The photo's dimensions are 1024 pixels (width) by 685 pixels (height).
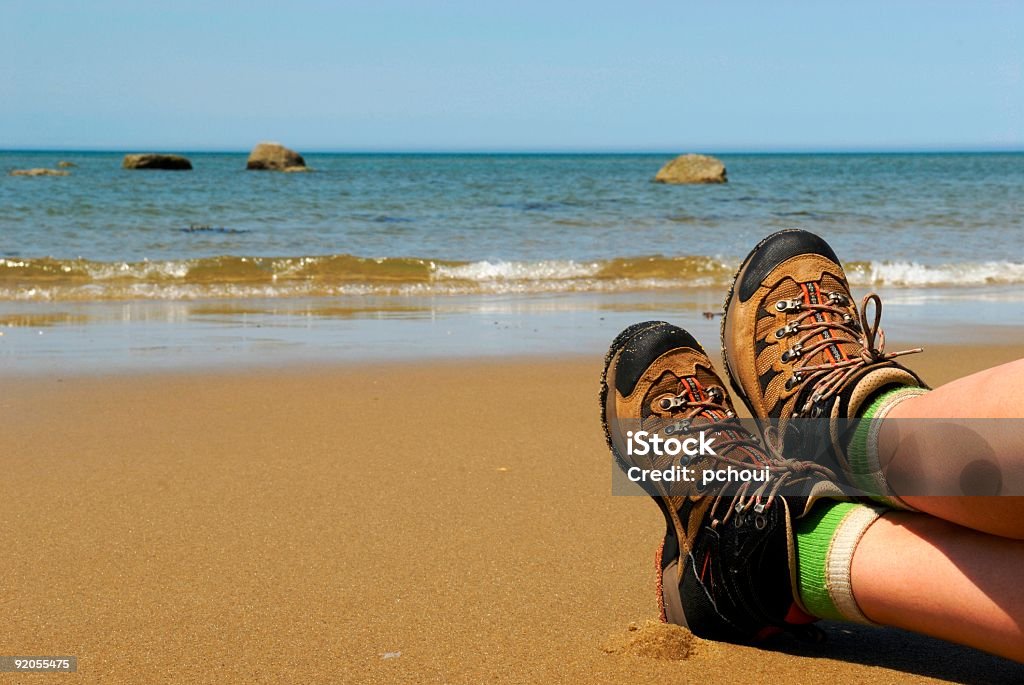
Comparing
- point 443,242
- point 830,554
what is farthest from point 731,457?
point 443,242

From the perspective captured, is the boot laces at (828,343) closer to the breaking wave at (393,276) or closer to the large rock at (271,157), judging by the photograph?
the breaking wave at (393,276)

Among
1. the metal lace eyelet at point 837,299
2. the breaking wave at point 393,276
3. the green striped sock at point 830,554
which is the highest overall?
the metal lace eyelet at point 837,299

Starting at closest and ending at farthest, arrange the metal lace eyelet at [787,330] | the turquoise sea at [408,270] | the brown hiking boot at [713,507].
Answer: the brown hiking boot at [713,507]
the metal lace eyelet at [787,330]
the turquoise sea at [408,270]

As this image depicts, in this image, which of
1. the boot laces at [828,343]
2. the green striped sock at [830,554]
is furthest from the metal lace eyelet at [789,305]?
the green striped sock at [830,554]

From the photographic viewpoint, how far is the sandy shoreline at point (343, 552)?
1.71 meters

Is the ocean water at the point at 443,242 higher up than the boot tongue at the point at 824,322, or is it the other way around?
the boot tongue at the point at 824,322

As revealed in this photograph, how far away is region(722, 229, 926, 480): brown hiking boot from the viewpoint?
68.5 inches

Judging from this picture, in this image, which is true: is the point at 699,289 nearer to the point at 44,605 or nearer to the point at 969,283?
the point at 969,283

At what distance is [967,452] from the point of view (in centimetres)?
137

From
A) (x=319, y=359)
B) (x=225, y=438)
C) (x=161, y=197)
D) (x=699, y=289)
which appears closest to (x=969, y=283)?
(x=699, y=289)

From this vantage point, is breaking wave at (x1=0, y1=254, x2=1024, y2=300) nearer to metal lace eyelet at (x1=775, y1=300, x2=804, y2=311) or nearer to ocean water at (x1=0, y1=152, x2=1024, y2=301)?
ocean water at (x1=0, y1=152, x2=1024, y2=301)

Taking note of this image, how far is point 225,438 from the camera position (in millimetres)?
3266

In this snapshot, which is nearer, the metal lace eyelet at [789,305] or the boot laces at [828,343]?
the boot laces at [828,343]

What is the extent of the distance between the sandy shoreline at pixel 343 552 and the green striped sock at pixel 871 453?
0.31 metres
